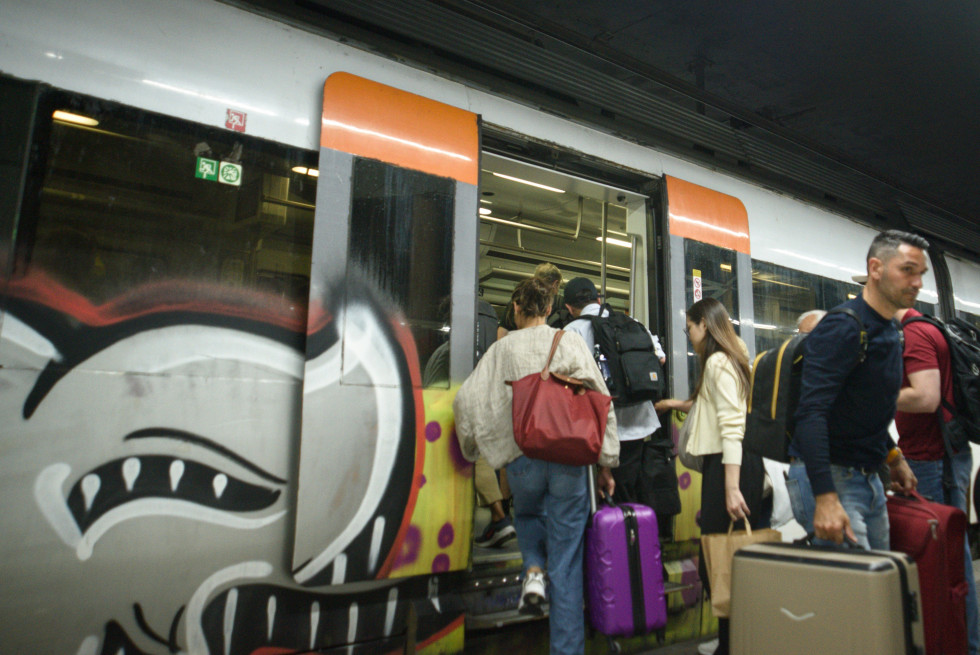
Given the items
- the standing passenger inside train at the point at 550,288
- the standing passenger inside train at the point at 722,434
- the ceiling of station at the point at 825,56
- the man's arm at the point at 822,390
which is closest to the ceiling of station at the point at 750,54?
the ceiling of station at the point at 825,56

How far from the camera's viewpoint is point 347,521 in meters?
2.59

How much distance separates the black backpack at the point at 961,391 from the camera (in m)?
2.75

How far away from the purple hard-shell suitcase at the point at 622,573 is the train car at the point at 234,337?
496 millimetres

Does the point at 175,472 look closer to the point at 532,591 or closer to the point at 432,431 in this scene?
the point at 432,431

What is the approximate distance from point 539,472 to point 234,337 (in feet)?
4.32

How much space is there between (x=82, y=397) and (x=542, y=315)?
6.02 feet

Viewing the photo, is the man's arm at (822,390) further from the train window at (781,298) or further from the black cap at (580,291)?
the train window at (781,298)

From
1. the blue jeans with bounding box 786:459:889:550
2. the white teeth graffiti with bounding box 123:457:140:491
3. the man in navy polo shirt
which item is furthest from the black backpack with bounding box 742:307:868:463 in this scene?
the white teeth graffiti with bounding box 123:457:140:491

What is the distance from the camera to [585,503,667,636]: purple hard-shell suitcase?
9.31 ft

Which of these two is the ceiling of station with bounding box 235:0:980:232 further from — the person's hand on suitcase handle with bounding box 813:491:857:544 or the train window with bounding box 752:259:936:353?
the person's hand on suitcase handle with bounding box 813:491:857:544

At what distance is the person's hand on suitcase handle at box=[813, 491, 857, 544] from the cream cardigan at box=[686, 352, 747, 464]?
69cm

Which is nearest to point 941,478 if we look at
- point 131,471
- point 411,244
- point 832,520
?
point 832,520

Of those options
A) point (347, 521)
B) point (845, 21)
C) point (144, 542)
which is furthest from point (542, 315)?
point (845, 21)

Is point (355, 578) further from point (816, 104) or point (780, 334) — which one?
point (816, 104)
